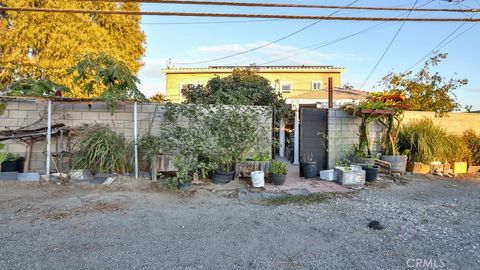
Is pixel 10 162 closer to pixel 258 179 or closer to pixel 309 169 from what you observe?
pixel 258 179

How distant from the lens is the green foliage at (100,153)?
19.8 feet

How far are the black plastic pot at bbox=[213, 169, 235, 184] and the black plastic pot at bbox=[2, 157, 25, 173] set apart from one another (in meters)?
4.22

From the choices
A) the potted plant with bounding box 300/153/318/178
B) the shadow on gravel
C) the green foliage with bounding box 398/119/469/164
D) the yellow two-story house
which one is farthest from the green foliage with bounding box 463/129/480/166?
the yellow two-story house

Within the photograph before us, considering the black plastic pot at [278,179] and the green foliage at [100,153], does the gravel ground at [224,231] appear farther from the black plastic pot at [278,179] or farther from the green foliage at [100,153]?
the black plastic pot at [278,179]

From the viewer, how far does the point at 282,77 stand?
22906 millimetres

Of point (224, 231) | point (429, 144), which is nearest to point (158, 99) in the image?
point (224, 231)

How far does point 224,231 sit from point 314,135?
14.4 ft

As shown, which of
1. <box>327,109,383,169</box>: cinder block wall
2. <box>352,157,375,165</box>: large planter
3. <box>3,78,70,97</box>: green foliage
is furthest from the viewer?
<box>327,109,383,169</box>: cinder block wall

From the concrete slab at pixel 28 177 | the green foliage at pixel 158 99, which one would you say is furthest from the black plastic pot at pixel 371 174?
the concrete slab at pixel 28 177

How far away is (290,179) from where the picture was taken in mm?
6574

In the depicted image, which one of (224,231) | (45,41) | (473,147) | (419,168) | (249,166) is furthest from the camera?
(45,41)

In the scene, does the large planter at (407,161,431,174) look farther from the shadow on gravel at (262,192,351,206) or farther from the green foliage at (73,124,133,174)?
the green foliage at (73,124,133,174)

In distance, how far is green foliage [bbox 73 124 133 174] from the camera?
6.03 meters

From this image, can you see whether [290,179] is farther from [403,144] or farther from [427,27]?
[427,27]
